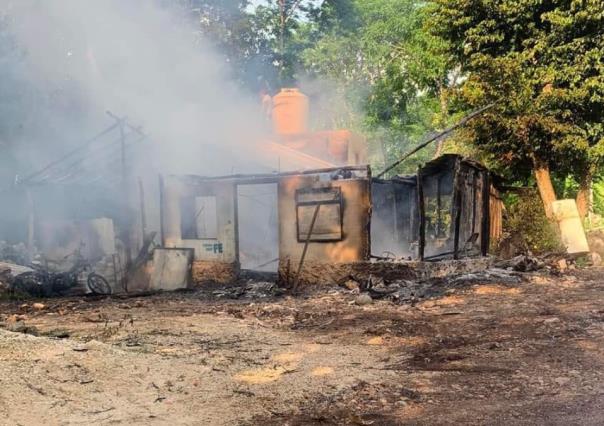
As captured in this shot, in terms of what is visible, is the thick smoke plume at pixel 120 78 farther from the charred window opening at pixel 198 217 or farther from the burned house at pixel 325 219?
the burned house at pixel 325 219

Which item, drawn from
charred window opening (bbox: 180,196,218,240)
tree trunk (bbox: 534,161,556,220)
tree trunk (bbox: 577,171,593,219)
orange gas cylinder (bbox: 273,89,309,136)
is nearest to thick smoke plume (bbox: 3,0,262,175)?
charred window opening (bbox: 180,196,218,240)

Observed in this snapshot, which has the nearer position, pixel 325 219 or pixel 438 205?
pixel 325 219

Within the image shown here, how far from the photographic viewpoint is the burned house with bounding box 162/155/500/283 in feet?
36.4

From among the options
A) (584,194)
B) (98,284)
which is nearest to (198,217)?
(98,284)

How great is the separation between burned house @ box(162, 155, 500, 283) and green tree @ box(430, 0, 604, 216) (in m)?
2.02

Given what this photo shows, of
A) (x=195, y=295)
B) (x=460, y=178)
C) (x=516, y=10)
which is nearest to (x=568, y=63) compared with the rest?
(x=516, y=10)

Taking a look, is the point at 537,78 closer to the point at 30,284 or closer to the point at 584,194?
the point at 584,194

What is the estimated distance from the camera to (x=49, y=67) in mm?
15758

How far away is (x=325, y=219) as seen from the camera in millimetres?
11234

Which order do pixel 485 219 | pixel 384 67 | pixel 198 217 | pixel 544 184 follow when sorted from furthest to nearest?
pixel 384 67 → pixel 544 184 → pixel 485 219 → pixel 198 217

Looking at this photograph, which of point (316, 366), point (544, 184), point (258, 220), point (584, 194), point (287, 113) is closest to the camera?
point (316, 366)

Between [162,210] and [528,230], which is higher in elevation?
[162,210]

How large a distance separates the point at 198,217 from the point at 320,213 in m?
2.90

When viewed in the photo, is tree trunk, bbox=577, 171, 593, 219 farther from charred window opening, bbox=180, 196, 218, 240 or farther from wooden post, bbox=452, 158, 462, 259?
charred window opening, bbox=180, 196, 218, 240
